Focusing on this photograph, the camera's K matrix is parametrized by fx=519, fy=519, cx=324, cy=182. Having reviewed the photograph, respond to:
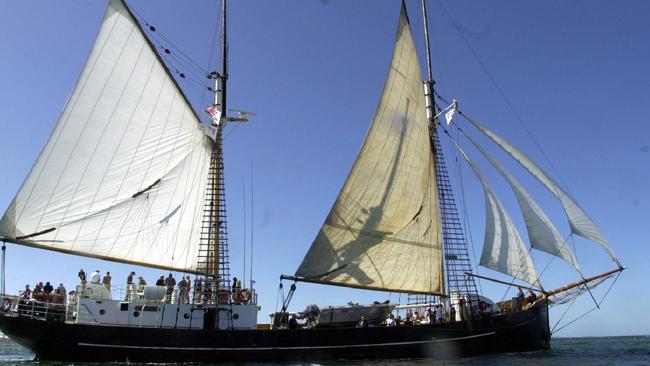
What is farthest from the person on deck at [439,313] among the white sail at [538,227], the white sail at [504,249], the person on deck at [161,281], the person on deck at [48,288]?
the person on deck at [48,288]

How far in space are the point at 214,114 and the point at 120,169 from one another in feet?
22.2

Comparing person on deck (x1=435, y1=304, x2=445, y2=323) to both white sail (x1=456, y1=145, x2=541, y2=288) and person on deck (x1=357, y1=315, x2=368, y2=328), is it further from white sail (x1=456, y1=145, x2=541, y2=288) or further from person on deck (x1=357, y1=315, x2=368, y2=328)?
person on deck (x1=357, y1=315, x2=368, y2=328)

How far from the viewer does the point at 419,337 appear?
25703 mm

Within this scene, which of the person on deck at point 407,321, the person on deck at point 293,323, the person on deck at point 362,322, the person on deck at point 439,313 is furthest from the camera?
the person on deck at point 439,313

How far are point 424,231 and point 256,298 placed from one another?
1015cm

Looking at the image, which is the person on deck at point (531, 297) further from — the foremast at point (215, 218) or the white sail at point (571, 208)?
the foremast at point (215, 218)

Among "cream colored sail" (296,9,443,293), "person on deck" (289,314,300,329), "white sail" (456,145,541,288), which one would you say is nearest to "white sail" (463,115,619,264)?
"white sail" (456,145,541,288)

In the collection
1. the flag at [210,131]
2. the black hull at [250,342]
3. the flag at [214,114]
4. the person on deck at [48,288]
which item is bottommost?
the black hull at [250,342]

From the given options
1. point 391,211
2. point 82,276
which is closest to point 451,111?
point 391,211

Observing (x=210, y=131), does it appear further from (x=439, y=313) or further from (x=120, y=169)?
(x=439, y=313)

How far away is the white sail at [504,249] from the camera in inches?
1115

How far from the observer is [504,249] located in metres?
28.5

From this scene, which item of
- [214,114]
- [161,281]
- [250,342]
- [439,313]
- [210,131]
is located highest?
[214,114]

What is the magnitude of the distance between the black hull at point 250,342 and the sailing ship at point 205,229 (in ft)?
0.18
